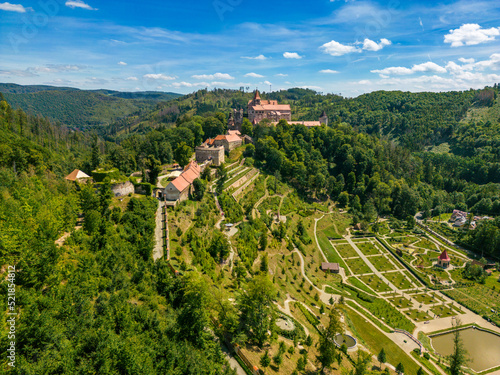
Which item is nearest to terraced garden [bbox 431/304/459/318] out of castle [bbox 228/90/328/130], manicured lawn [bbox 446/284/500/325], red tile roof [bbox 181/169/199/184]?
manicured lawn [bbox 446/284/500/325]

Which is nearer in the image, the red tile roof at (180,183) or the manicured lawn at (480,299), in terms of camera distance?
the red tile roof at (180,183)

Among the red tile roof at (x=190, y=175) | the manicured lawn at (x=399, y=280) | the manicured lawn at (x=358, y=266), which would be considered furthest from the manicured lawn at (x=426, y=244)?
the red tile roof at (x=190, y=175)

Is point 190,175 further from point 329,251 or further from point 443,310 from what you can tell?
point 443,310

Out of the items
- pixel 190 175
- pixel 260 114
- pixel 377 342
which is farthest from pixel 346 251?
pixel 260 114

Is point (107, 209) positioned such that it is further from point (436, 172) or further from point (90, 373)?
point (436, 172)

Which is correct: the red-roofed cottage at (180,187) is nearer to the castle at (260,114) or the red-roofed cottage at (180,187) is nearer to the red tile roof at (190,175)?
the red tile roof at (190,175)

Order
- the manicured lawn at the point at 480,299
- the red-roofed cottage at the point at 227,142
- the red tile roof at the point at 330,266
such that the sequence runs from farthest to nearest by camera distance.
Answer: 1. the red-roofed cottage at the point at 227,142
2. the red tile roof at the point at 330,266
3. the manicured lawn at the point at 480,299

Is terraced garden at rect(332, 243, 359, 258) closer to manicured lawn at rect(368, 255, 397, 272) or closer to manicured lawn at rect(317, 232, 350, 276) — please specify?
manicured lawn at rect(317, 232, 350, 276)

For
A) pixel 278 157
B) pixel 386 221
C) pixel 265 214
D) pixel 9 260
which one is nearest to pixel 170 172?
pixel 265 214
